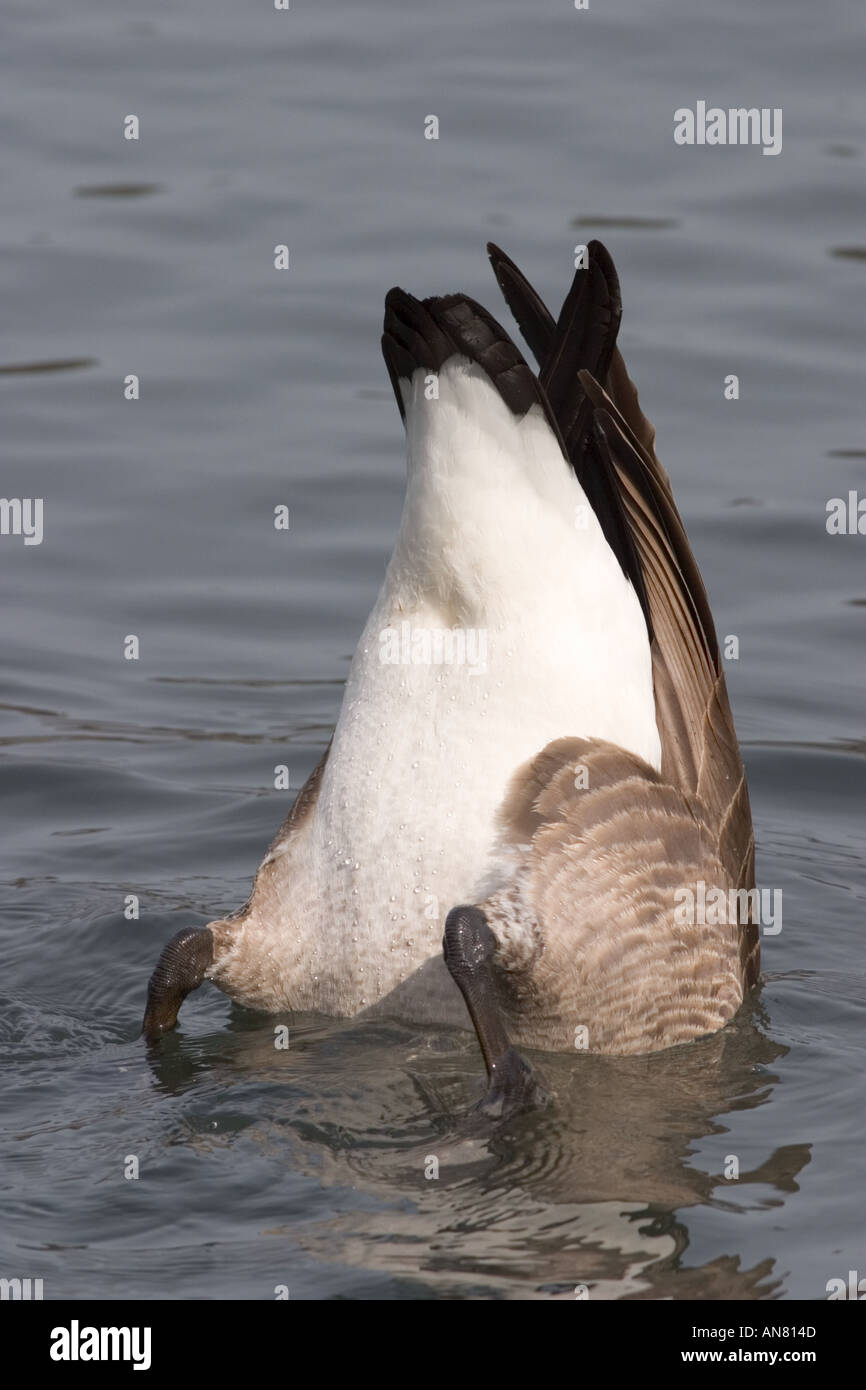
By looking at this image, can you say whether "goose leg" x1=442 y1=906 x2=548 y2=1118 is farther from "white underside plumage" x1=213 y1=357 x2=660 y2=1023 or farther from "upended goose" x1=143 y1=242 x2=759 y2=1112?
"white underside plumage" x1=213 y1=357 x2=660 y2=1023

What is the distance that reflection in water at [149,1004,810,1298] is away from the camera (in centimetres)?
457

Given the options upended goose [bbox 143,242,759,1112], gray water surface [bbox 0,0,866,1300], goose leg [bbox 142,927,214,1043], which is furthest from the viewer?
goose leg [bbox 142,927,214,1043]

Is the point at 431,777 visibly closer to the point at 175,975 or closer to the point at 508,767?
the point at 508,767

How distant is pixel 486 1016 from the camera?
16.7 ft

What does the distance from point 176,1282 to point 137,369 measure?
817 centimetres

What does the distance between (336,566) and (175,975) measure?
481cm

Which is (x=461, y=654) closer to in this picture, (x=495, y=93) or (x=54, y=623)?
(x=54, y=623)

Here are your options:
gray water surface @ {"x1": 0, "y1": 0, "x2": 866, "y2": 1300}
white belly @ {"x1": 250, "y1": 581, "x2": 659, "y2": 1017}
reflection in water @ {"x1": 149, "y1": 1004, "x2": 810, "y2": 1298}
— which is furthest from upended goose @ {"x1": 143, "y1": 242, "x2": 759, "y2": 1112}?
gray water surface @ {"x1": 0, "y1": 0, "x2": 866, "y2": 1300}

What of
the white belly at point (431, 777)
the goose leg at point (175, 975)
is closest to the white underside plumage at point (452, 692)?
the white belly at point (431, 777)

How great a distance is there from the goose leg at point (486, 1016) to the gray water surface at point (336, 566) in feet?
0.33

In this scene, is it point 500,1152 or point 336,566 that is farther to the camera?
point 336,566

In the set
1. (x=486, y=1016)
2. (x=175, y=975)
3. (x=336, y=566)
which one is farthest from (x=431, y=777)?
(x=336, y=566)

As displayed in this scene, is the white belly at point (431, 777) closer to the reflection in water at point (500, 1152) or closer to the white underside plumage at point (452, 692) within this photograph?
the white underside plumage at point (452, 692)

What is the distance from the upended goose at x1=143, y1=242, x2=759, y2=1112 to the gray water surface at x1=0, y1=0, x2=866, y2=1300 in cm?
22
